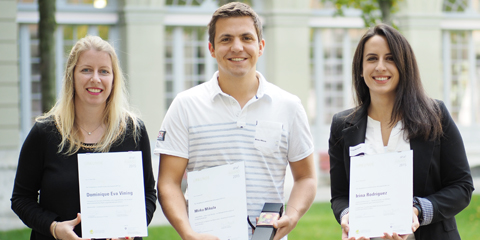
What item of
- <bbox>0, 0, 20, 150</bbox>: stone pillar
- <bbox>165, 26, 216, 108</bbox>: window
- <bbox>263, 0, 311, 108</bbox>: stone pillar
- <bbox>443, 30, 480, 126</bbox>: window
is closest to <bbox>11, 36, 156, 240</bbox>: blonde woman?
<bbox>0, 0, 20, 150</bbox>: stone pillar

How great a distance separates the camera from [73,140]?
3041 millimetres

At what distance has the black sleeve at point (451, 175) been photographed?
2.93 meters

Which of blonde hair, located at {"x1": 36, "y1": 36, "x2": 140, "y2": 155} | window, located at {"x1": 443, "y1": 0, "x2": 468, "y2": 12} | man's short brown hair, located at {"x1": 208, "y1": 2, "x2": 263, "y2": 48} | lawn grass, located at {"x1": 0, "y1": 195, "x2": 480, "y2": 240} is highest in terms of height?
window, located at {"x1": 443, "y1": 0, "x2": 468, "y2": 12}

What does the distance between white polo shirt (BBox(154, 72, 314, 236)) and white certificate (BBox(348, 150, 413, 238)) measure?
42cm

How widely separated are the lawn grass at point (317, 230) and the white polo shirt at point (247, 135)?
425cm

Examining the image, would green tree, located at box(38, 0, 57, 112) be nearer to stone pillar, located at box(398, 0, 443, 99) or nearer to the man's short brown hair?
the man's short brown hair

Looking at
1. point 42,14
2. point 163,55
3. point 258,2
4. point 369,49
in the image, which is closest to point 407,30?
point 258,2

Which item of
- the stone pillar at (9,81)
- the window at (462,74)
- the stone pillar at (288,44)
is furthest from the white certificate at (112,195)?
the window at (462,74)

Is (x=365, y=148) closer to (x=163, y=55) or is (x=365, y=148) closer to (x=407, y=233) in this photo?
(x=407, y=233)

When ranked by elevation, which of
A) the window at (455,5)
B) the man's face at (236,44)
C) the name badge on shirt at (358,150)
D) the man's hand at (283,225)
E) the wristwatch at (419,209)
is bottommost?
the man's hand at (283,225)

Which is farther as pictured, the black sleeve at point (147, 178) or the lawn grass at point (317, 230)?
the lawn grass at point (317, 230)

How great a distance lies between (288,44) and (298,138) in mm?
9218

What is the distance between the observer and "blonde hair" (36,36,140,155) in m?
3.05

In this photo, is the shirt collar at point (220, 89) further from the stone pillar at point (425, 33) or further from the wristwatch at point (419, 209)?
the stone pillar at point (425, 33)
